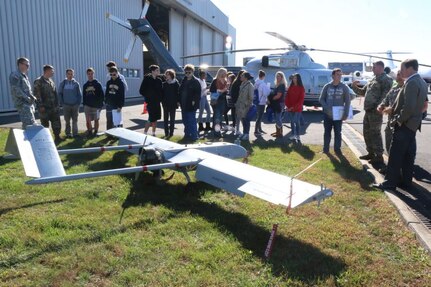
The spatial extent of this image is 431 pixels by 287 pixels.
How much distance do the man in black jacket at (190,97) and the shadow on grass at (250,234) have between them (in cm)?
369

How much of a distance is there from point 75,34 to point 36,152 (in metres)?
16.5

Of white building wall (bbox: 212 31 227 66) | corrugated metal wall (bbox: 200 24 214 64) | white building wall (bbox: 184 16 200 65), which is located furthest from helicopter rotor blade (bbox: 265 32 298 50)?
white building wall (bbox: 212 31 227 66)

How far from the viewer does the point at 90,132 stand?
974 centimetres

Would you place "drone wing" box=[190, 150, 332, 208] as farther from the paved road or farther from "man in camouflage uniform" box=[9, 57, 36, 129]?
"man in camouflage uniform" box=[9, 57, 36, 129]

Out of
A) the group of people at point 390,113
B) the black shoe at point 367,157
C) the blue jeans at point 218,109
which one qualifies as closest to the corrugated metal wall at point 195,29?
the blue jeans at point 218,109

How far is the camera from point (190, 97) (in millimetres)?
9086

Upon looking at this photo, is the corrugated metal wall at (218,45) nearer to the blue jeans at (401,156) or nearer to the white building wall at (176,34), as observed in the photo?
the white building wall at (176,34)

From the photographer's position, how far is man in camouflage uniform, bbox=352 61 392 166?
6844 mm

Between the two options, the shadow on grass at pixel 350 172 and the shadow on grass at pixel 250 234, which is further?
the shadow on grass at pixel 350 172

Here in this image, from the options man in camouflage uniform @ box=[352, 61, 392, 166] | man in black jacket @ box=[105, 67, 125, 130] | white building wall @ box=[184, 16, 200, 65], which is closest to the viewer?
man in camouflage uniform @ box=[352, 61, 392, 166]

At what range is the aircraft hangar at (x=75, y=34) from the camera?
1507cm

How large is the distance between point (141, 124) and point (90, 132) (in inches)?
121

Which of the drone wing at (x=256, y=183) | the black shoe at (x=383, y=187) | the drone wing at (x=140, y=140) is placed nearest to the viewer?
the drone wing at (x=256, y=183)

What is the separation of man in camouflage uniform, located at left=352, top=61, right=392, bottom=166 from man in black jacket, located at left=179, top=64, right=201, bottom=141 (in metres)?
3.95
